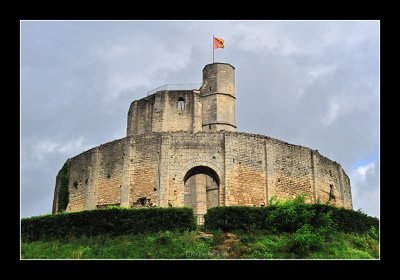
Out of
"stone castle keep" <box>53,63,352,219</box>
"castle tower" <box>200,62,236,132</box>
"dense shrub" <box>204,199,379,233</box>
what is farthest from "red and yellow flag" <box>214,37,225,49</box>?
"dense shrub" <box>204,199,379,233</box>

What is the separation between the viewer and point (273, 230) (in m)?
23.1

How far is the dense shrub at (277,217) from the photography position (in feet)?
75.4

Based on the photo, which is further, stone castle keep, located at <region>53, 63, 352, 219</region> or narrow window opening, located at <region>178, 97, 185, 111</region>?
narrow window opening, located at <region>178, 97, 185, 111</region>

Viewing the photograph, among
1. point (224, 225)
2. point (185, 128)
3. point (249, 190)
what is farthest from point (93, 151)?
point (224, 225)

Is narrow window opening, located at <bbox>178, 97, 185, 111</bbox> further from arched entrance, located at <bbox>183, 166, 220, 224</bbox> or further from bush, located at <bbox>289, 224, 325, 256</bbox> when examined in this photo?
bush, located at <bbox>289, 224, 325, 256</bbox>

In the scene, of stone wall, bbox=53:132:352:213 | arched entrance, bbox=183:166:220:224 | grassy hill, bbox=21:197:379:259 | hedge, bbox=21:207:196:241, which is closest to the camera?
grassy hill, bbox=21:197:379:259

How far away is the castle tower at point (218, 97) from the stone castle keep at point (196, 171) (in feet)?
15.0

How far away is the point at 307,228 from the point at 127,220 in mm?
7185

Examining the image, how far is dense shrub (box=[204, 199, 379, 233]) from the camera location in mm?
22984

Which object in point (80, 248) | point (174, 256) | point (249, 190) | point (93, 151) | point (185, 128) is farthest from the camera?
point (185, 128)

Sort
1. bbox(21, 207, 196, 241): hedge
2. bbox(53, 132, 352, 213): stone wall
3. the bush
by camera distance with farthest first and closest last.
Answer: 1. bbox(53, 132, 352, 213): stone wall
2. bbox(21, 207, 196, 241): hedge
3. the bush

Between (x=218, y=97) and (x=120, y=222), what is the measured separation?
15.6 metres

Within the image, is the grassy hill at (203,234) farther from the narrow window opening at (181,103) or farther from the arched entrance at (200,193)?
the narrow window opening at (181,103)

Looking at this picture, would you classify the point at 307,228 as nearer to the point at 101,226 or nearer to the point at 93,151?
the point at 101,226
